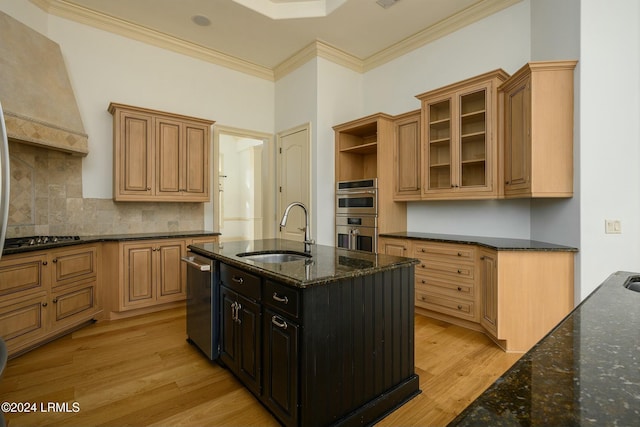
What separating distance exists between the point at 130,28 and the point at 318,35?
238 cm

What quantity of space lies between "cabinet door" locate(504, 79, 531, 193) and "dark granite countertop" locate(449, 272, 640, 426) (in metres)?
2.17

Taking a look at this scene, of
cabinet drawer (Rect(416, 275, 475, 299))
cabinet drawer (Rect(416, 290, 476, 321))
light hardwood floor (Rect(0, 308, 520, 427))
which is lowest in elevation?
light hardwood floor (Rect(0, 308, 520, 427))

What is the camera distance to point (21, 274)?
8.49 ft

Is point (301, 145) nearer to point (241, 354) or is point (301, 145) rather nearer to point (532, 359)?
point (241, 354)

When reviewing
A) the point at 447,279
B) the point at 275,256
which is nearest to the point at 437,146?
the point at 447,279

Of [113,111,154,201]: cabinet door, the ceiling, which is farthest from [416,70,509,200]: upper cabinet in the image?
[113,111,154,201]: cabinet door

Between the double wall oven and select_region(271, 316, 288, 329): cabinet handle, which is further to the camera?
the double wall oven

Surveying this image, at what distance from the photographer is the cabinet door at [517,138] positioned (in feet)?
8.73

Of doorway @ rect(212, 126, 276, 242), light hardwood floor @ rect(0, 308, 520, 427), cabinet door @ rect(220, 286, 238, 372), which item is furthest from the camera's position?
doorway @ rect(212, 126, 276, 242)

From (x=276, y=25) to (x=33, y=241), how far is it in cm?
356

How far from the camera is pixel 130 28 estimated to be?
3.91 meters

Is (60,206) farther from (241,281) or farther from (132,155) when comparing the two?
(241,281)

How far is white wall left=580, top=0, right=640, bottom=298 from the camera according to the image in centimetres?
230

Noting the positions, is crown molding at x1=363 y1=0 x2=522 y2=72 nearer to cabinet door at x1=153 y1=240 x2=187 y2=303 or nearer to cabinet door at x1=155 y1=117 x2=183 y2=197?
cabinet door at x1=155 y1=117 x2=183 y2=197
